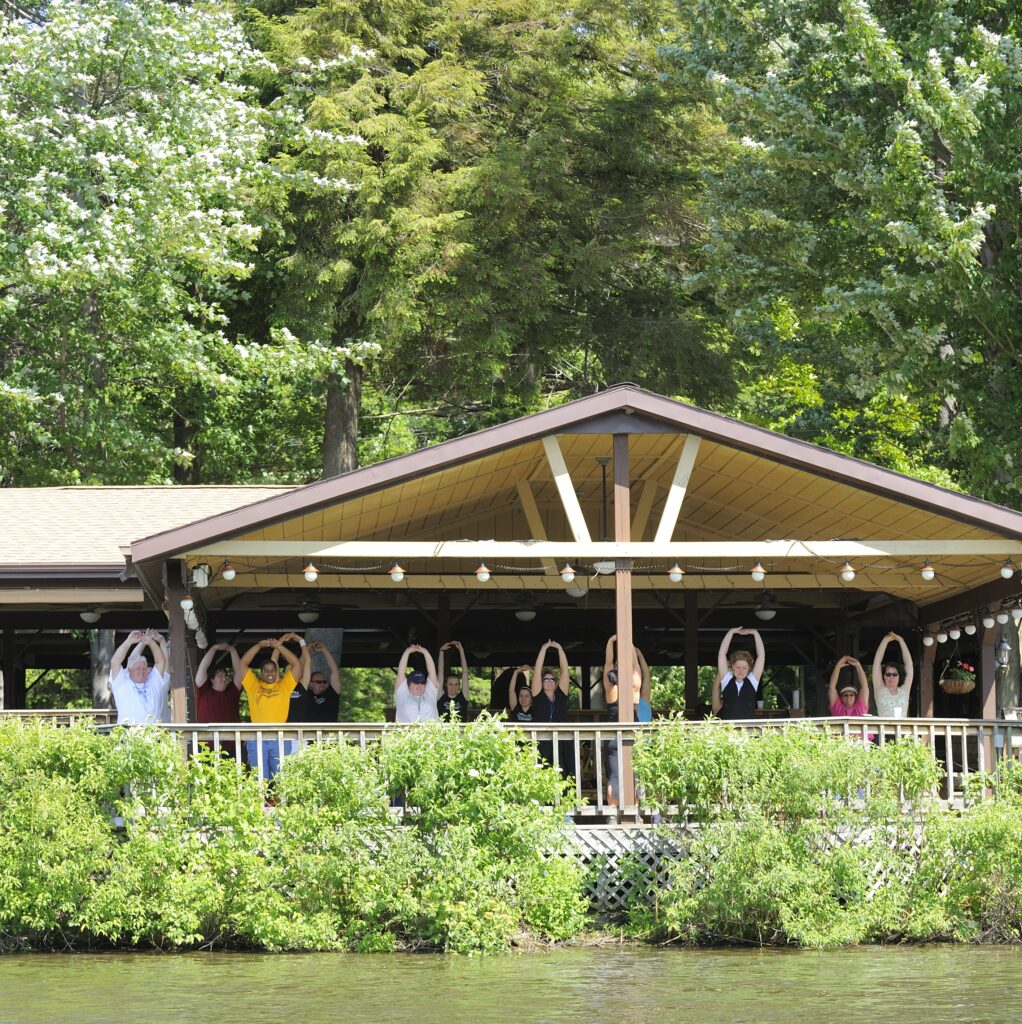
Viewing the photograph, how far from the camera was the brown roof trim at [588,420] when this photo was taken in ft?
44.1

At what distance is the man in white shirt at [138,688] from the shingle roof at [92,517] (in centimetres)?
123

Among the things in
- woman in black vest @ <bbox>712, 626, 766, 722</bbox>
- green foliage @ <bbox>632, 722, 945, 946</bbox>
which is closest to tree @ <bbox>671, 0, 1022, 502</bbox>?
woman in black vest @ <bbox>712, 626, 766, 722</bbox>

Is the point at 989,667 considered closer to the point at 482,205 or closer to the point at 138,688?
the point at 138,688

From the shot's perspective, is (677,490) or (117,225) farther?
(117,225)

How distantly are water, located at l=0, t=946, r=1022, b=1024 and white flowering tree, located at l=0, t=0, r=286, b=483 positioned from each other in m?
12.9

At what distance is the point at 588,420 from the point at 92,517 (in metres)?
6.96

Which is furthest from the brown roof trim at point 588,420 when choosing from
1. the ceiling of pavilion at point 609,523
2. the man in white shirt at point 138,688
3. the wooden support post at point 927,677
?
the wooden support post at point 927,677

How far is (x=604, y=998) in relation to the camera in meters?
9.76

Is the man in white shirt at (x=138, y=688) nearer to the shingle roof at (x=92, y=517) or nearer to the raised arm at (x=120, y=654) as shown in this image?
the raised arm at (x=120, y=654)

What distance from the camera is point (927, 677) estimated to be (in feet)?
60.5

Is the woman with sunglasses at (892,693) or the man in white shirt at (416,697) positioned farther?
the woman with sunglasses at (892,693)

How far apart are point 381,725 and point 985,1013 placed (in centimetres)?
526

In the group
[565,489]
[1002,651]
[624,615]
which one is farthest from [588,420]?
[1002,651]

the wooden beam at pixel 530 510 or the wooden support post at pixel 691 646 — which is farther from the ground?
the wooden beam at pixel 530 510
